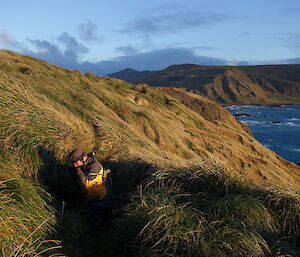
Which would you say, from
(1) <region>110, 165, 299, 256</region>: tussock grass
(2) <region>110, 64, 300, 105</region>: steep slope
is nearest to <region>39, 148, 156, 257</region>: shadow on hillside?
(1) <region>110, 165, 299, 256</region>: tussock grass

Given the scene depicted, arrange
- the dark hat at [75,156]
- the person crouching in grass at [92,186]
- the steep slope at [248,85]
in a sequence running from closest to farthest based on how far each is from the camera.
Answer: the person crouching in grass at [92,186], the dark hat at [75,156], the steep slope at [248,85]

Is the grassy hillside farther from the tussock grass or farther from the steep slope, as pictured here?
the steep slope

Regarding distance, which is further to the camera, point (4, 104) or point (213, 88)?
point (213, 88)

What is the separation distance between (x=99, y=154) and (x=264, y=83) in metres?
174

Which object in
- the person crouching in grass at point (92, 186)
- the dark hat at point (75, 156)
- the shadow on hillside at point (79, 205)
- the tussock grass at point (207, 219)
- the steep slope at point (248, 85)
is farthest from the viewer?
the steep slope at point (248, 85)

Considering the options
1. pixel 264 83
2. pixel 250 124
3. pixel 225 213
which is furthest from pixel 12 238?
pixel 264 83

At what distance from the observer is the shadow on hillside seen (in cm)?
372

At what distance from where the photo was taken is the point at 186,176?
4.88 m

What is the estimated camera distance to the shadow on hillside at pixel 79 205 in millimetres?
3723

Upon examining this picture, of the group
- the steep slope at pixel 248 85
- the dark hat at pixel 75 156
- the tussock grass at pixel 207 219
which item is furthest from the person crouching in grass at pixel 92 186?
the steep slope at pixel 248 85

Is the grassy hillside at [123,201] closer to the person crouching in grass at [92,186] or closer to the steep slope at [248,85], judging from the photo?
the person crouching in grass at [92,186]

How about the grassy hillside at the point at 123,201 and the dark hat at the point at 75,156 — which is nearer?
the grassy hillside at the point at 123,201

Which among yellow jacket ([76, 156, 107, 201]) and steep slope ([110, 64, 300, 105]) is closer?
yellow jacket ([76, 156, 107, 201])

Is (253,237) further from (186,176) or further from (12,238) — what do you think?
(12,238)
